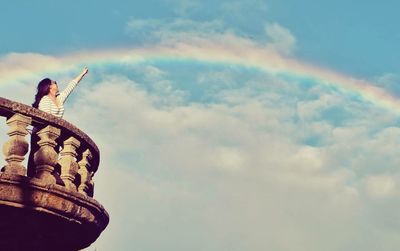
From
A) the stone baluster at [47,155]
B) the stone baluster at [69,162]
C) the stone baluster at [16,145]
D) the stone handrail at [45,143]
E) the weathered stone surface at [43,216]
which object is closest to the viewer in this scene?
the weathered stone surface at [43,216]

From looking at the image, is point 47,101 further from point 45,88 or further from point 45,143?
point 45,143

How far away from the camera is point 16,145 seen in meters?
7.11

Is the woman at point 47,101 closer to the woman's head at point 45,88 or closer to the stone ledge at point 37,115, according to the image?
the woman's head at point 45,88

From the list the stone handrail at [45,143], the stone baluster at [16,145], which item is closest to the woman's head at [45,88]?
the stone handrail at [45,143]

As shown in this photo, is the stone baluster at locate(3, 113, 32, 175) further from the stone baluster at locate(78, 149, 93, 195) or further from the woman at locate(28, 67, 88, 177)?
the stone baluster at locate(78, 149, 93, 195)

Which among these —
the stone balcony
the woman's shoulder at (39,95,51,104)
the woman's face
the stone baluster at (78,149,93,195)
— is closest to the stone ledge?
the stone balcony

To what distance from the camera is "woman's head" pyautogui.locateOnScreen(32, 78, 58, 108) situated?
28.3ft

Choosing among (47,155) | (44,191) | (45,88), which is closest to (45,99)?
(45,88)

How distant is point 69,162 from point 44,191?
2.74 feet

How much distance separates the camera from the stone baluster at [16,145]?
6992 millimetres

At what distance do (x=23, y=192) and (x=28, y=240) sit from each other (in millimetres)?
1116

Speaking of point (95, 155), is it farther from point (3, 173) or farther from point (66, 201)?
point (3, 173)

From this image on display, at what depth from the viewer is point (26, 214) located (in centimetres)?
719

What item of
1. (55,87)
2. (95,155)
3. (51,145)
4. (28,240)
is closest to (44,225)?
(28,240)
